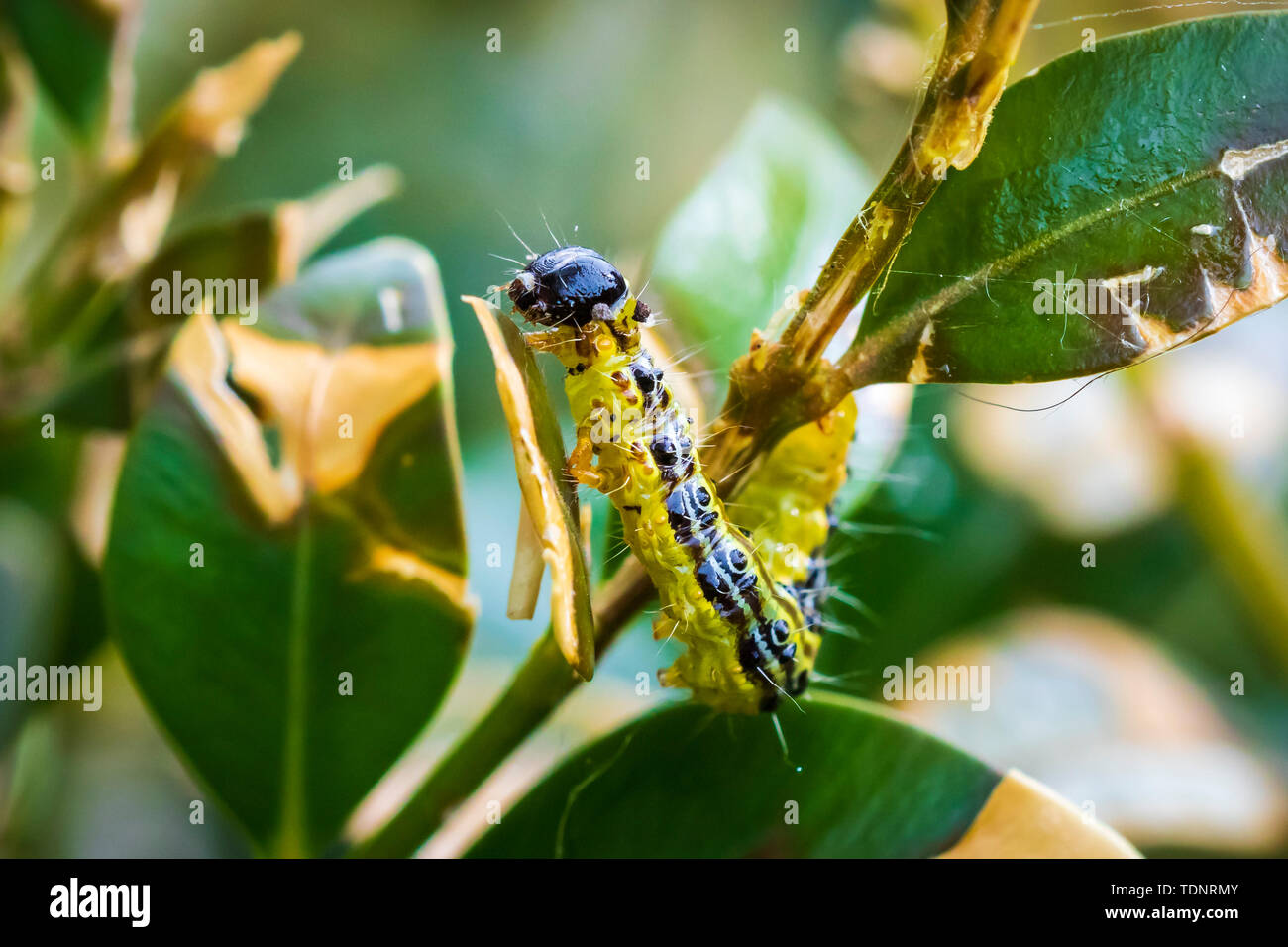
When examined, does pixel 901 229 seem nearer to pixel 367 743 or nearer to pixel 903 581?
pixel 367 743

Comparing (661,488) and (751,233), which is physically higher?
(751,233)

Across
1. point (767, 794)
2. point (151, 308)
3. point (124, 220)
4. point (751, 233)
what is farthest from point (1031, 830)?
point (124, 220)

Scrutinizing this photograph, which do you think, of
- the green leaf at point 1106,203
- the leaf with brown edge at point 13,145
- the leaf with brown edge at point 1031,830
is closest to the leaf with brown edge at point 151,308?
the leaf with brown edge at point 13,145

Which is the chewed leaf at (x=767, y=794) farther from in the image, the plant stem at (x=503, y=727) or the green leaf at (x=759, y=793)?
the plant stem at (x=503, y=727)

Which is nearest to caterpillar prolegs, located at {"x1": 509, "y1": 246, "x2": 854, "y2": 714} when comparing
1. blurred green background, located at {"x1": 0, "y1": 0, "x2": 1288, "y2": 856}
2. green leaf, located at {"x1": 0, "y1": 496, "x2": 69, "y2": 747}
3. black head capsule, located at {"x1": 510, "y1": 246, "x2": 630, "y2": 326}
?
black head capsule, located at {"x1": 510, "y1": 246, "x2": 630, "y2": 326}

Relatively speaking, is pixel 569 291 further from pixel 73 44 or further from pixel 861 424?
pixel 73 44

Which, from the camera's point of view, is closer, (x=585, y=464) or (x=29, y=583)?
(x=585, y=464)
